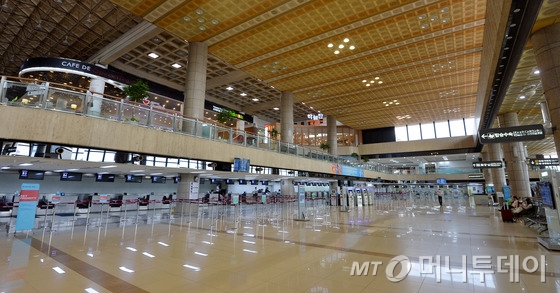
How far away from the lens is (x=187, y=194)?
13.1 metres

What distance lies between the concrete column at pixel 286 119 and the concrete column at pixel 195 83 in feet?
27.8

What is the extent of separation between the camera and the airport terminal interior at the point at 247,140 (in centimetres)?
466

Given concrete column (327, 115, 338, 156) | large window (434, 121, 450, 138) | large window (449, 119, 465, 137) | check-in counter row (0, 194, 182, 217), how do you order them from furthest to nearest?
large window (434, 121, 450, 138) → large window (449, 119, 465, 137) → concrete column (327, 115, 338, 156) → check-in counter row (0, 194, 182, 217)

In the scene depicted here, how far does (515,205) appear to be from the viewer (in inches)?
466

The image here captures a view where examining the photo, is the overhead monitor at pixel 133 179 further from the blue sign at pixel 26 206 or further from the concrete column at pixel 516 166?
the concrete column at pixel 516 166

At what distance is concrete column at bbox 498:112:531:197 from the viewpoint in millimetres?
15773

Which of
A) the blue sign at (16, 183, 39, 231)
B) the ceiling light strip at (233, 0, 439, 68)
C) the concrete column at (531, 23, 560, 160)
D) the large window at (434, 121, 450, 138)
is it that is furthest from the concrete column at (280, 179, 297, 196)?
the large window at (434, 121, 450, 138)

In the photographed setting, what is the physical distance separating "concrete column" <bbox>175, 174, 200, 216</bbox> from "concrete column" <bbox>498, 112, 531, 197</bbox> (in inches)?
743

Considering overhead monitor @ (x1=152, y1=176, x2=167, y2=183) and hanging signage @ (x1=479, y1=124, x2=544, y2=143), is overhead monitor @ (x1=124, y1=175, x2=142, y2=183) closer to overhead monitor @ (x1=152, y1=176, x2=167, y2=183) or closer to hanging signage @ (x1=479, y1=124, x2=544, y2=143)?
overhead monitor @ (x1=152, y1=176, x2=167, y2=183)

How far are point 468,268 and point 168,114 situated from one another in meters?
10.6

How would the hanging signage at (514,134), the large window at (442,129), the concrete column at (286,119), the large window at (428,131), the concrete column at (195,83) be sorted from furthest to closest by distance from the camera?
→ the large window at (428,131)
the large window at (442,129)
the concrete column at (286,119)
the concrete column at (195,83)
the hanging signage at (514,134)

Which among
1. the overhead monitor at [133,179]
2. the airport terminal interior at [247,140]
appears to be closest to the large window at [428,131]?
A: the airport terminal interior at [247,140]

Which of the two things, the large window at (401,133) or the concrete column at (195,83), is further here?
the large window at (401,133)

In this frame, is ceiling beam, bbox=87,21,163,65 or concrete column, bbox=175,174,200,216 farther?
ceiling beam, bbox=87,21,163,65
